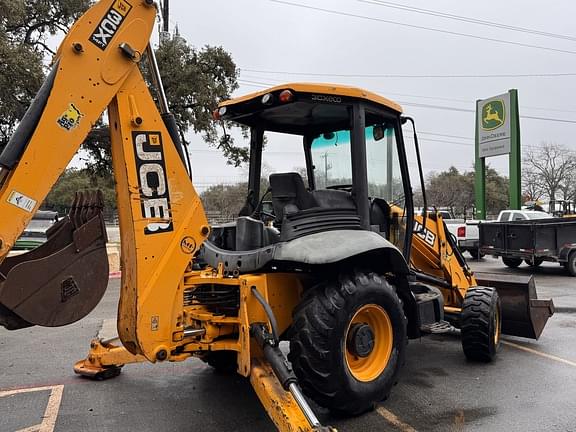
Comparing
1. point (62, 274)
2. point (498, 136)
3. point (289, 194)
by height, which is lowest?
point (62, 274)

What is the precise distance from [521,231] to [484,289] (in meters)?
9.14

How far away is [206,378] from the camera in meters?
5.21

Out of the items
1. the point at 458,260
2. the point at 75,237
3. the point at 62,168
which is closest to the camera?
the point at 62,168

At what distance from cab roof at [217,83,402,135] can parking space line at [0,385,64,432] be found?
2.90m

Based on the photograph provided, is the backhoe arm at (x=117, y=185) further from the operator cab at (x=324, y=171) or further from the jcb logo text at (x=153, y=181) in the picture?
the operator cab at (x=324, y=171)

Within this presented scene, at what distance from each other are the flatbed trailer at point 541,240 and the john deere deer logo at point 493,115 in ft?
45.2

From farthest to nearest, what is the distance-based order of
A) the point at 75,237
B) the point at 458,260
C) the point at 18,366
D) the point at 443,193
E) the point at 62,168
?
the point at 443,193 < the point at 458,260 < the point at 18,366 < the point at 75,237 < the point at 62,168

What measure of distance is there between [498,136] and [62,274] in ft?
87.4

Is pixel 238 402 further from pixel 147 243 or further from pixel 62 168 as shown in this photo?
pixel 62 168

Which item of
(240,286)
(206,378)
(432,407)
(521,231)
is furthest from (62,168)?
(521,231)

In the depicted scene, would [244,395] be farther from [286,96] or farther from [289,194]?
[286,96]

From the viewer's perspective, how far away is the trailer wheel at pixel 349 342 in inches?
147

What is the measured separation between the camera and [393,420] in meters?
4.08

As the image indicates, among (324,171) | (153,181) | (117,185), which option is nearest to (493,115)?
(324,171)
